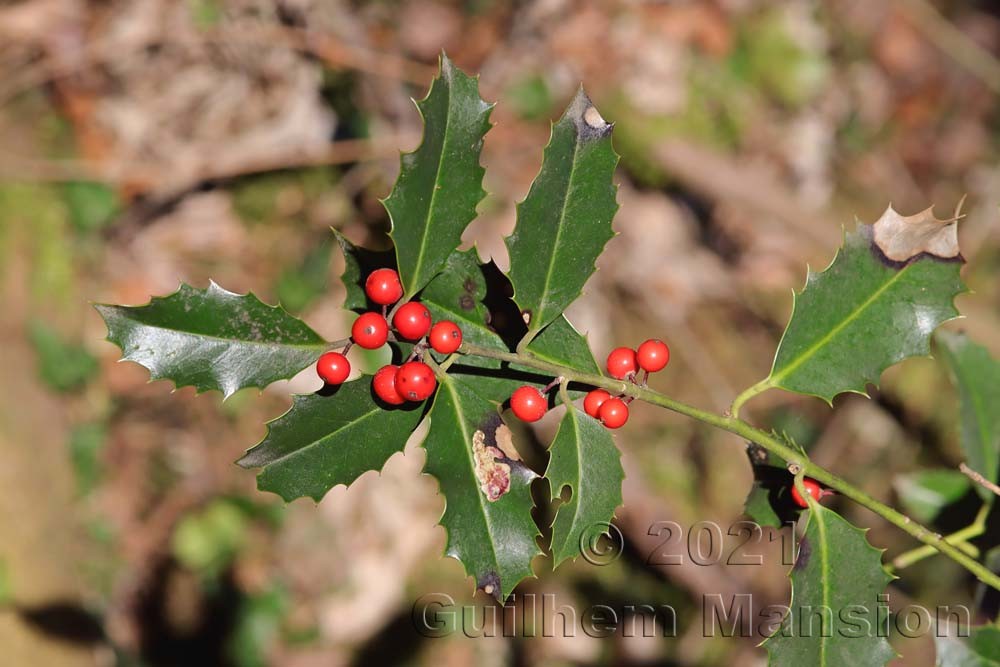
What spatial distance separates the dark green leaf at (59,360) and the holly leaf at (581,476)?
2285 millimetres

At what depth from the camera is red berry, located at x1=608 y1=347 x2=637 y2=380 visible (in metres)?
1.23

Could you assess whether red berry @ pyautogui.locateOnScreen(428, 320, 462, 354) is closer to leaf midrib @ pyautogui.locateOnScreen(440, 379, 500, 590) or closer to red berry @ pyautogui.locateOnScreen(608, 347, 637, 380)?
leaf midrib @ pyautogui.locateOnScreen(440, 379, 500, 590)

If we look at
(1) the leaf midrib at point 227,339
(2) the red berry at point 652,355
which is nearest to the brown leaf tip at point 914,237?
(2) the red berry at point 652,355

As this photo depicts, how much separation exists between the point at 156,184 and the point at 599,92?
181 centimetres

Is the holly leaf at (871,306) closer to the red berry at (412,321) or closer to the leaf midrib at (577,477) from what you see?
the leaf midrib at (577,477)

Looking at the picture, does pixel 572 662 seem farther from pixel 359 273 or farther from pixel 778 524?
pixel 359 273

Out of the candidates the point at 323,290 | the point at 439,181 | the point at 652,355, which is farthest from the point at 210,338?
the point at 323,290

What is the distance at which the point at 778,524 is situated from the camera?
134 cm

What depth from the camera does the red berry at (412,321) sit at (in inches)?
43.1

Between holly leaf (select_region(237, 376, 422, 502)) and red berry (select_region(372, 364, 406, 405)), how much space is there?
44 millimetres

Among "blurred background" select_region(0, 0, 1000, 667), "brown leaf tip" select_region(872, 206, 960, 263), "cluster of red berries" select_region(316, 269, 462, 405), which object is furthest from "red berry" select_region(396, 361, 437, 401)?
"blurred background" select_region(0, 0, 1000, 667)

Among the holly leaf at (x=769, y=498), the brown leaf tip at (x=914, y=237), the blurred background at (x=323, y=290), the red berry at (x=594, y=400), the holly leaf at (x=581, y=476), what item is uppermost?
the brown leaf tip at (x=914, y=237)

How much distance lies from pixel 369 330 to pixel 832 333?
698 millimetres

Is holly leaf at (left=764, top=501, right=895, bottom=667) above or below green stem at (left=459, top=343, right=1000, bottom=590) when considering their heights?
below
